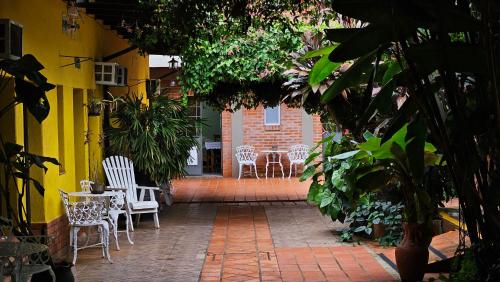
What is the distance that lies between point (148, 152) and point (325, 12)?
3265 mm

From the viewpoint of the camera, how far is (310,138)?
1720 cm

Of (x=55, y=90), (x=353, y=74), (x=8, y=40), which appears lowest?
(x=353, y=74)

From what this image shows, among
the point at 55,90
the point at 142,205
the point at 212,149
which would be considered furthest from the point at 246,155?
the point at 55,90

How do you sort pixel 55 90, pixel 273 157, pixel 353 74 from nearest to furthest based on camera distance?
pixel 353 74 < pixel 55 90 < pixel 273 157

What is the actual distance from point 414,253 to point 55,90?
13.1 ft

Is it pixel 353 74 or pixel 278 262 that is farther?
pixel 278 262

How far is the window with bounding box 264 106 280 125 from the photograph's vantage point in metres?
17.2

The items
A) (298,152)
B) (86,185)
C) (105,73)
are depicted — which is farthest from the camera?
(298,152)

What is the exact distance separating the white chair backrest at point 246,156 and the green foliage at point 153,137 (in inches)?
266

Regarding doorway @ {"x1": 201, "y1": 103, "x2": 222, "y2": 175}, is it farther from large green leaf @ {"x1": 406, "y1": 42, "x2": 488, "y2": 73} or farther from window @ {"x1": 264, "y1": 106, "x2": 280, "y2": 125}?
large green leaf @ {"x1": 406, "y1": 42, "x2": 488, "y2": 73}

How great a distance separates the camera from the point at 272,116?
17312 millimetres

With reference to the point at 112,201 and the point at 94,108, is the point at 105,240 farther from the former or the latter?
the point at 94,108

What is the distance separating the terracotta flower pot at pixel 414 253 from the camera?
5488mm

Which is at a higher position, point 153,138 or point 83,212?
point 153,138
